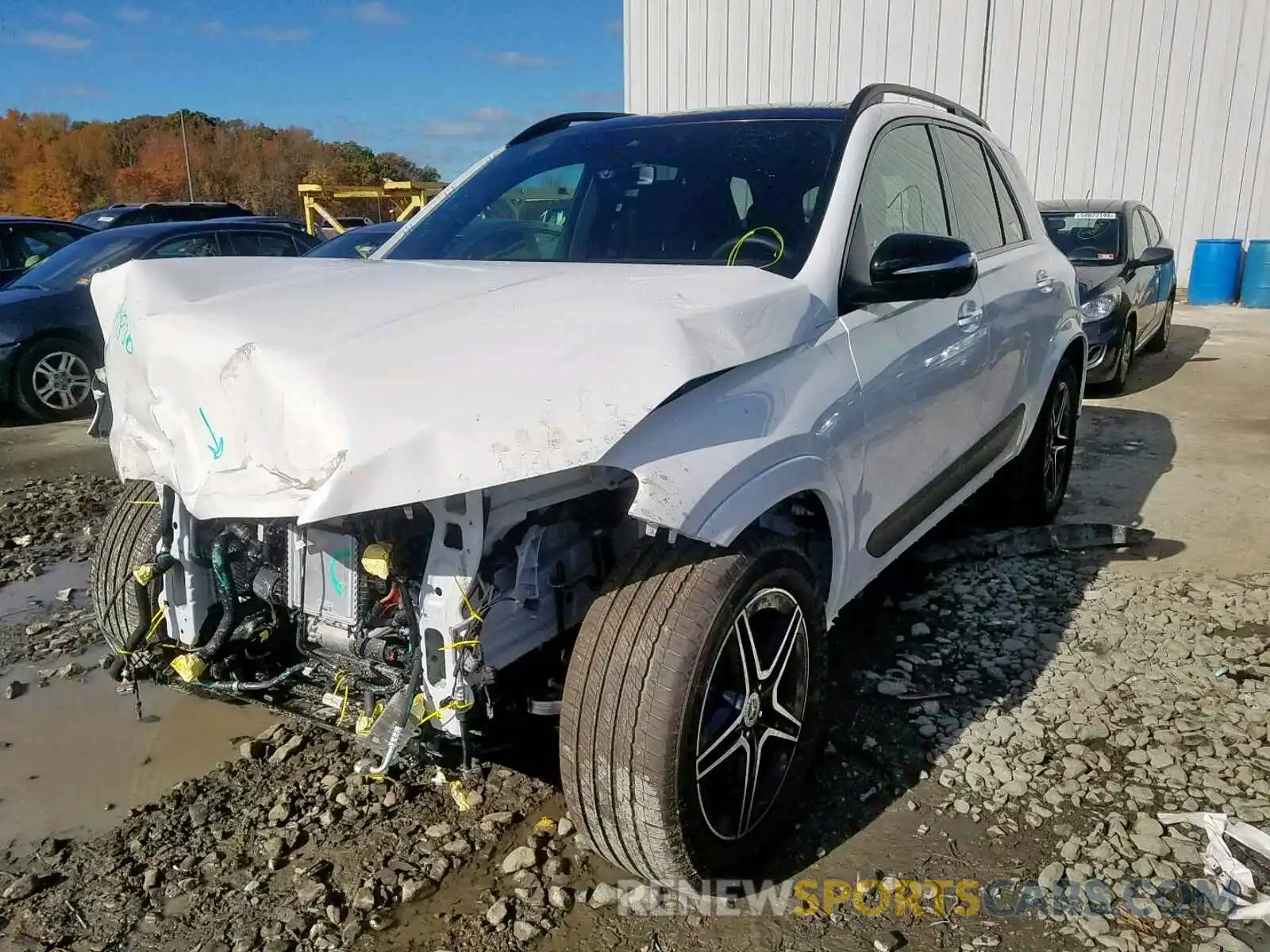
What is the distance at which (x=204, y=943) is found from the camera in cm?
222

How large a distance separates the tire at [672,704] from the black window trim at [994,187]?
2.00m

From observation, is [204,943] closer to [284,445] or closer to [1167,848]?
[284,445]

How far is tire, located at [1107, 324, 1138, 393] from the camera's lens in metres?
8.09

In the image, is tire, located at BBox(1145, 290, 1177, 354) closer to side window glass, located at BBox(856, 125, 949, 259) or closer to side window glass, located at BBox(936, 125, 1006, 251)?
side window glass, located at BBox(936, 125, 1006, 251)

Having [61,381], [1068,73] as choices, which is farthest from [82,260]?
[1068,73]

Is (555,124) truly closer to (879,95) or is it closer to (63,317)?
(879,95)

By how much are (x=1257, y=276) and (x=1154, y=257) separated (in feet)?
26.0

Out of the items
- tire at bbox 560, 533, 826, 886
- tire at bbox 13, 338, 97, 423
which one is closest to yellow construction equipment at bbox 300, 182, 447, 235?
tire at bbox 13, 338, 97, 423

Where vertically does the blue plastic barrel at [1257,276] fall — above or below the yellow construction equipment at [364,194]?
below

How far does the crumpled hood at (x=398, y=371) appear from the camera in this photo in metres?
1.78

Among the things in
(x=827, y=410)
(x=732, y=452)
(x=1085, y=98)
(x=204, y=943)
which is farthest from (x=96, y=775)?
(x=1085, y=98)

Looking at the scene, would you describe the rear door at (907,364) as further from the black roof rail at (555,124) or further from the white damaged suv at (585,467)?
the black roof rail at (555,124)

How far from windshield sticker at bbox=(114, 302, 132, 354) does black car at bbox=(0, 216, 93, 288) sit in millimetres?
8450

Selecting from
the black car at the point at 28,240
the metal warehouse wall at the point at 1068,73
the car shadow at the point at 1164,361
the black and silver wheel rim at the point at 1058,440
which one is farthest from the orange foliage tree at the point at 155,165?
the black and silver wheel rim at the point at 1058,440
